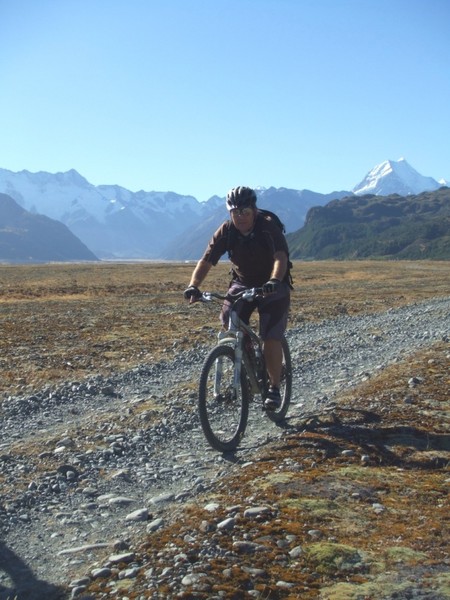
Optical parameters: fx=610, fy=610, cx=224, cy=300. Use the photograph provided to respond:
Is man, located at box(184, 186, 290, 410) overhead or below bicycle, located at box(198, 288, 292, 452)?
overhead

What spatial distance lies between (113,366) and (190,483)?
8924 millimetres

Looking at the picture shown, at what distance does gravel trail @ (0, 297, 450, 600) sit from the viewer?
5.77 meters

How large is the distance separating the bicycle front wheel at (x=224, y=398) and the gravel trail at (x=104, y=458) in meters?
0.26

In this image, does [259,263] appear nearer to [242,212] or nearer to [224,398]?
[242,212]

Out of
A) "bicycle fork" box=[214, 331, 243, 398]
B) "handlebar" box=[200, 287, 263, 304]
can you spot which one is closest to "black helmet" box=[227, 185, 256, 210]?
"handlebar" box=[200, 287, 263, 304]

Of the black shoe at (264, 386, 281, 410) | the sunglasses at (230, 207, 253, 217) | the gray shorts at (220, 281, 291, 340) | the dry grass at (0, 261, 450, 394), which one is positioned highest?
the sunglasses at (230, 207, 253, 217)

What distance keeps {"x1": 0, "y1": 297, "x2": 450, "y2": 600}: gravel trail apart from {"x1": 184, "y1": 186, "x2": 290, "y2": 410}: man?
132 cm

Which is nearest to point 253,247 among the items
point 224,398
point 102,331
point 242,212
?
point 242,212

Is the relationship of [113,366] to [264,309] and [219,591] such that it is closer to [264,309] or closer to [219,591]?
[264,309]

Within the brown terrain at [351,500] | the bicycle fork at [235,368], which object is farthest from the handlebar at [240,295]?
the brown terrain at [351,500]

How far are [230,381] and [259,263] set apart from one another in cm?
183

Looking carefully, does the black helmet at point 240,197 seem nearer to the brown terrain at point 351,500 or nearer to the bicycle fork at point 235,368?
the bicycle fork at point 235,368

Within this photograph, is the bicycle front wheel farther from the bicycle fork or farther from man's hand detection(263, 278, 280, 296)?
man's hand detection(263, 278, 280, 296)

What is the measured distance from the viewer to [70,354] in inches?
690
